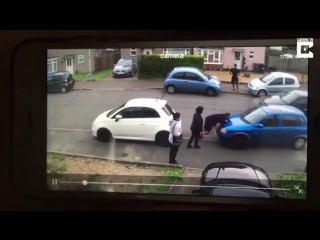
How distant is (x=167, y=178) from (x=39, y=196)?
233mm

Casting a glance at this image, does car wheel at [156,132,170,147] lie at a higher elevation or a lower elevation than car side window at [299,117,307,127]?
lower

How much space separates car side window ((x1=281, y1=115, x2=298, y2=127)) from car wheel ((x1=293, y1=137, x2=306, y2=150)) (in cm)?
2

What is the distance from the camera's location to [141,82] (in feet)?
2.15

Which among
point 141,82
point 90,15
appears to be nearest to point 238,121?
point 141,82

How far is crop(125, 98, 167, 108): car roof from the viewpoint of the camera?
65cm

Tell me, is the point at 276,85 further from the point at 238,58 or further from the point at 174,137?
the point at 174,137

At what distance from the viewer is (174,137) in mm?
654

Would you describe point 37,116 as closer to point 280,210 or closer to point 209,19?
point 209,19

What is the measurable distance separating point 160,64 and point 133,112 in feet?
0.31

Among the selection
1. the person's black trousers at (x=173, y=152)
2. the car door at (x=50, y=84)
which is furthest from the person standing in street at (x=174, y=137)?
the car door at (x=50, y=84)

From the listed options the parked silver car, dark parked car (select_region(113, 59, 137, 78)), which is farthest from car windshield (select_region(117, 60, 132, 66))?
the parked silver car

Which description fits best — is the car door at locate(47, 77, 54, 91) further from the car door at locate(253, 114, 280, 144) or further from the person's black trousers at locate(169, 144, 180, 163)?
the car door at locate(253, 114, 280, 144)
